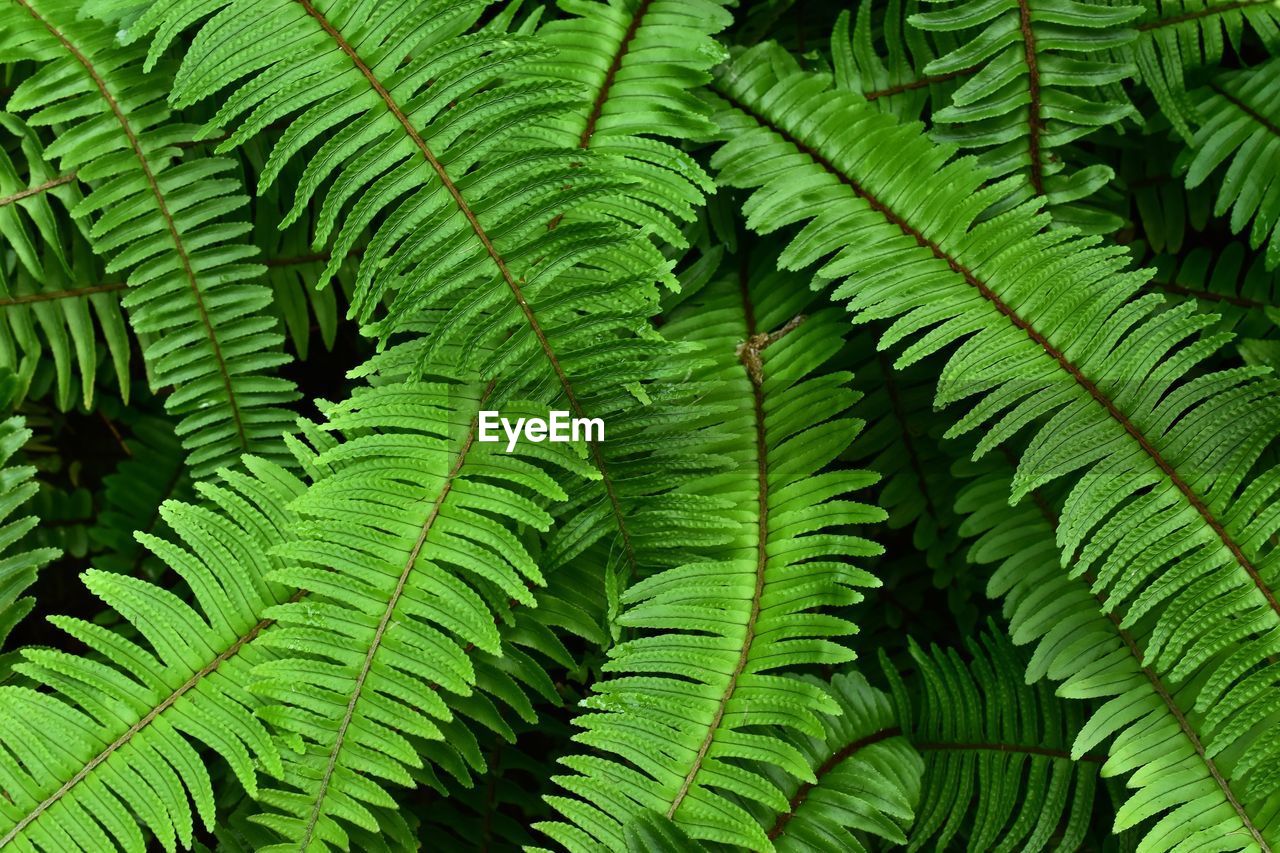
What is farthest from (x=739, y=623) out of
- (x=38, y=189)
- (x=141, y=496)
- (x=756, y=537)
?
(x=38, y=189)

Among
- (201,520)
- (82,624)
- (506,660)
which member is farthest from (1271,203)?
(82,624)

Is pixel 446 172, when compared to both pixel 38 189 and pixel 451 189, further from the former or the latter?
pixel 38 189

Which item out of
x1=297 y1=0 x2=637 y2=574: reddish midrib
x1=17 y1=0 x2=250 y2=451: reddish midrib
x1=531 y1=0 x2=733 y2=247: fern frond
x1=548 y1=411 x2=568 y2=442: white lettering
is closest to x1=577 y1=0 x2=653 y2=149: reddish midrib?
x1=531 y1=0 x2=733 y2=247: fern frond

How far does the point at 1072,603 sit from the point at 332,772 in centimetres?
124

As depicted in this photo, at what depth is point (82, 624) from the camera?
1602 mm

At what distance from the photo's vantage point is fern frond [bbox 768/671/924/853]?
1.67 meters

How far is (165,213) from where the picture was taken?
1.97 m

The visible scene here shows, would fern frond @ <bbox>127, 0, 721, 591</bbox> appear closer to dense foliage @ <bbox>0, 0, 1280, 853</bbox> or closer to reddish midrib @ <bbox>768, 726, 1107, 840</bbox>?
dense foliage @ <bbox>0, 0, 1280, 853</bbox>

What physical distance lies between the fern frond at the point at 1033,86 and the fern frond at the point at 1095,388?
162 millimetres

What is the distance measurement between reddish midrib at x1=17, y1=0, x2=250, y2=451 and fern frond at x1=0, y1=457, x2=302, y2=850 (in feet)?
1.23

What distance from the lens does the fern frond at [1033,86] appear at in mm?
1927

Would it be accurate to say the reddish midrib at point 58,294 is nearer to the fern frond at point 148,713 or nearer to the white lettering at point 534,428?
the fern frond at point 148,713

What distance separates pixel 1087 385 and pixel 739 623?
2.22 feet

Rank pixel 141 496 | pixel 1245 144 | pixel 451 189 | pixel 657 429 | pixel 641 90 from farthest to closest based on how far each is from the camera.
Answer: pixel 141 496, pixel 1245 144, pixel 641 90, pixel 657 429, pixel 451 189
